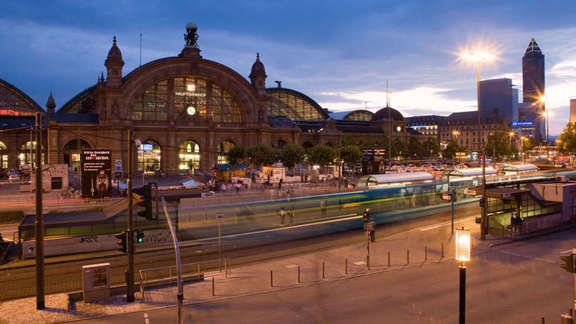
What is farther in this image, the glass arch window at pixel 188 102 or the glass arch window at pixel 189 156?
the glass arch window at pixel 189 156

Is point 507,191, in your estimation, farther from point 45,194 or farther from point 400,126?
point 400,126

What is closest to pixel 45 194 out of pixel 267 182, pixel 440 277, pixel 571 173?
pixel 267 182

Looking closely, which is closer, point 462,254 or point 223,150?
point 462,254

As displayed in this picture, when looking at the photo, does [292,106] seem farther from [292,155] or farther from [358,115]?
[292,155]

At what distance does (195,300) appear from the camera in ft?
57.0

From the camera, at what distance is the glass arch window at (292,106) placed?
12206 centimetres

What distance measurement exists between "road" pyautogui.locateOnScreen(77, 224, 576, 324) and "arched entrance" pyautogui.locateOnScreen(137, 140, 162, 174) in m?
68.0

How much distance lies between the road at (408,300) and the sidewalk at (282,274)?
66 centimetres

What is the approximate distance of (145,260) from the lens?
79.3 feet

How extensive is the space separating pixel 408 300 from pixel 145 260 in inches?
579

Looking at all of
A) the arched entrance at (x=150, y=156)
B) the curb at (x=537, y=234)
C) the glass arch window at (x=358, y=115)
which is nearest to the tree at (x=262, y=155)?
the arched entrance at (x=150, y=156)

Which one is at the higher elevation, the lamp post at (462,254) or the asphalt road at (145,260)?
the lamp post at (462,254)

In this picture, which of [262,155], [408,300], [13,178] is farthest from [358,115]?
[408,300]

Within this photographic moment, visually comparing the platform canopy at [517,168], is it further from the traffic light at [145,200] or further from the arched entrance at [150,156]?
the arched entrance at [150,156]
